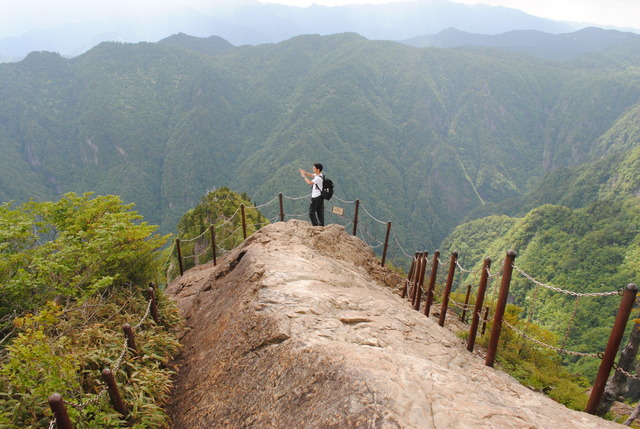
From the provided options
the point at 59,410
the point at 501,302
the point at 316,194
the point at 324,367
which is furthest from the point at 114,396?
the point at 316,194

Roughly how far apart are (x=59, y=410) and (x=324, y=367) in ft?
8.09

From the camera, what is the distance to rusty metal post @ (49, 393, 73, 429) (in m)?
3.21

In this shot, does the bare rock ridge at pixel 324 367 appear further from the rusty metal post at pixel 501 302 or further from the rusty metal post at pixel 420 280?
the rusty metal post at pixel 420 280

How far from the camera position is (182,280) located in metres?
10.9

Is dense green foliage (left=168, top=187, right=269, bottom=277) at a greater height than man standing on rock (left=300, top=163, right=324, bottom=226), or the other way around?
man standing on rock (left=300, top=163, right=324, bottom=226)

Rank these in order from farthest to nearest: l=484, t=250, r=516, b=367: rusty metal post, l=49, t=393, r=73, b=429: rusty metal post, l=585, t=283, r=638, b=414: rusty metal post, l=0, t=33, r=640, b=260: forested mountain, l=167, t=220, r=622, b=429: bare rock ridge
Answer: l=0, t=33, r=640, b=260: forested mountain, l=484, t=250, r=516, b=367: rusty metal post, l=585, t=283, r=638, b=414: rusty metal post, l=167, t=220, r=622, b=429: bare rock ridge, l=49, t=393, r=73, b=429: rusty metal post

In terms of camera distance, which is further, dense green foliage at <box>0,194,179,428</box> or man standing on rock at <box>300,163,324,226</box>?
man standing on rock at <box>300,163,324,226</box>

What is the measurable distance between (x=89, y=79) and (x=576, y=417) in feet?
627

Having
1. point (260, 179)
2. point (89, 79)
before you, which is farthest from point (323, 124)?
point (89, 79)

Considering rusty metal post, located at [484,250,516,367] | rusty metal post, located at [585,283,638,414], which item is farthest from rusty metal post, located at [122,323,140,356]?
rusty metal post, located at [585,283,638,414]

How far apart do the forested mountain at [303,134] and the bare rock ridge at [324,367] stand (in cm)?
10636

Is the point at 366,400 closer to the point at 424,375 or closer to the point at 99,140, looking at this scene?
the point at 424,375

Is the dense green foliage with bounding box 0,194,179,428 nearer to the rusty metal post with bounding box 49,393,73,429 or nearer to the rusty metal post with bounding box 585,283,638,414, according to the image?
the rusty metal post with bounding box 49,393,73,429

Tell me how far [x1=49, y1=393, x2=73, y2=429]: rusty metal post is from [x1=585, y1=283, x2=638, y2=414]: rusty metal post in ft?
17.3
